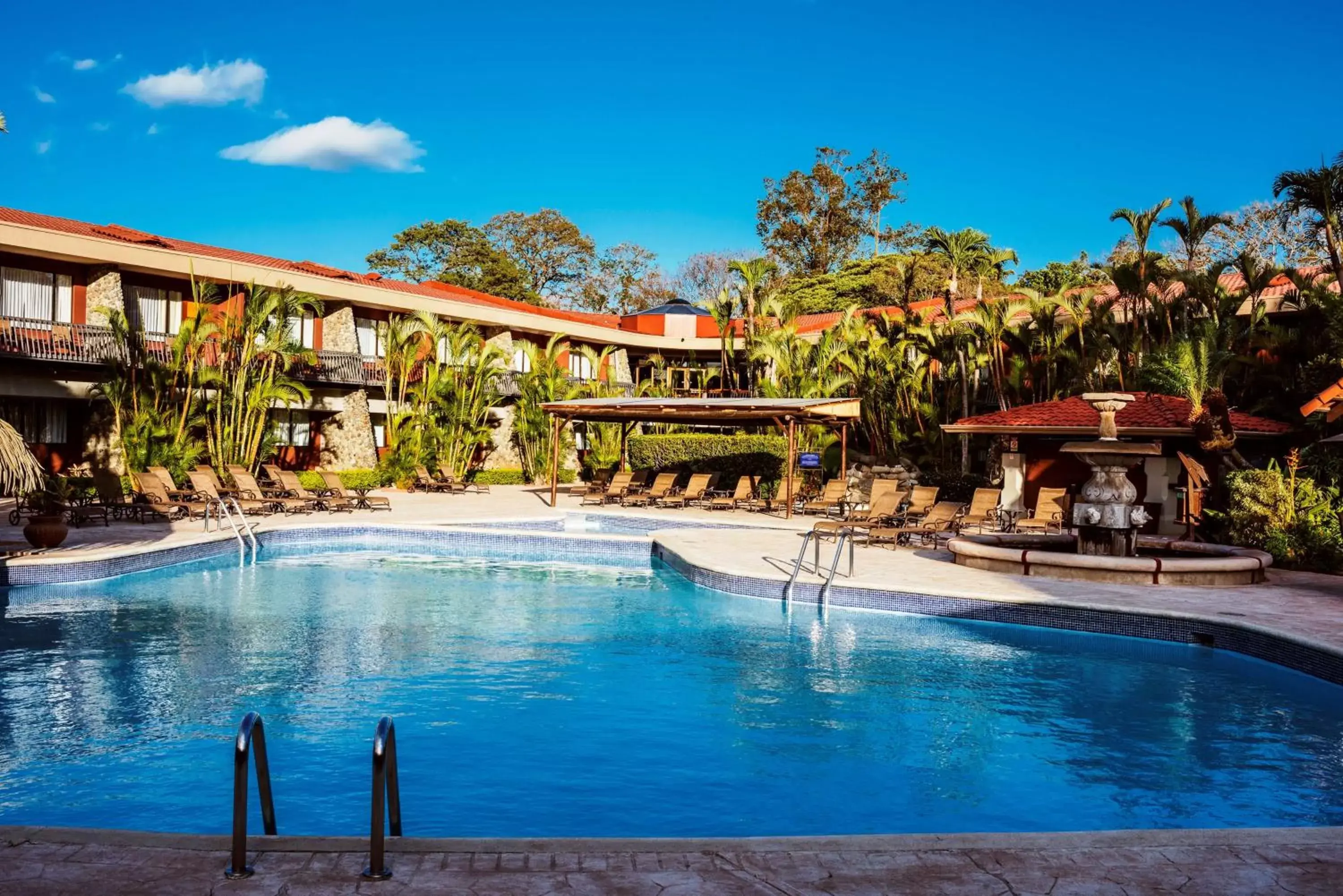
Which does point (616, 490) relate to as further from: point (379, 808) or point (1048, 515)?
point (379, 808)

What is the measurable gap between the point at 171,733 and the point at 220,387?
1734 cm

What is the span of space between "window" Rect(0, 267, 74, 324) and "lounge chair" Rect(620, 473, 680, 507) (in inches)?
512

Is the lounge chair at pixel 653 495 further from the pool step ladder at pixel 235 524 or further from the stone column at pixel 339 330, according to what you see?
the stone column at pixel 339 330

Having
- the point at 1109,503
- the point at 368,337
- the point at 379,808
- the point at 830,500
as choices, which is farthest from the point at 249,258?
the point at 379,808

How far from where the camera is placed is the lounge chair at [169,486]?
18406 mm

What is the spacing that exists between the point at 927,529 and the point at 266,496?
11.8 meters

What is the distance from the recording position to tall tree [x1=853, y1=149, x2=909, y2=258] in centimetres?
5212

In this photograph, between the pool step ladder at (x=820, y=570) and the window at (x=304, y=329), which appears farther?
the window at (x=304, y=329)

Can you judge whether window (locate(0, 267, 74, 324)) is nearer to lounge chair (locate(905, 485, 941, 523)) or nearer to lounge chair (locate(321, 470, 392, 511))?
lounge chair (locate(321, 470, 392, 511))

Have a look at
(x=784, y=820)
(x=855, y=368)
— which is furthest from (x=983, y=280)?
(x=784, y=820)

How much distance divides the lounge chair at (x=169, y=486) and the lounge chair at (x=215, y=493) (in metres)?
0.24

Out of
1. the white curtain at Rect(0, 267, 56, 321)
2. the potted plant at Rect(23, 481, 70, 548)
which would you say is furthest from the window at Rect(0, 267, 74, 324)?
the potted plant at Rect(23, 481, 70, 548)

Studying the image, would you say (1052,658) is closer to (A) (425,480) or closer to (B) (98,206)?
(A) (425,480)

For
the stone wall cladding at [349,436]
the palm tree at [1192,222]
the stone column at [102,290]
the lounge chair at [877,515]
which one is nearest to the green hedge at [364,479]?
the stone wall cladding at [349,436]
